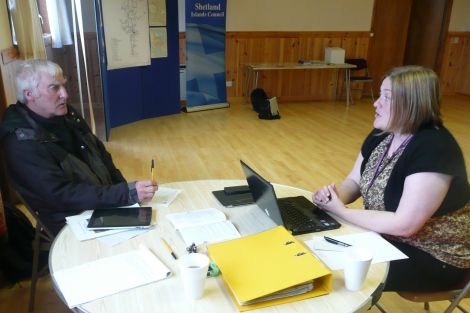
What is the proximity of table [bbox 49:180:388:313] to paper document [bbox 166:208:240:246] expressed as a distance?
3 centimetres

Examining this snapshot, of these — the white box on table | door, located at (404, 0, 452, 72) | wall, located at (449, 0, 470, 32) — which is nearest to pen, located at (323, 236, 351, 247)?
the white box on table

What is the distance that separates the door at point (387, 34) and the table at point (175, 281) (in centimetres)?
655

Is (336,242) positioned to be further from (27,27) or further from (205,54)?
(205,54)

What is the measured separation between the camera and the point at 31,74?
75.4 inches

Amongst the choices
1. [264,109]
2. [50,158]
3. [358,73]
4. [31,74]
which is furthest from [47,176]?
[358,73]

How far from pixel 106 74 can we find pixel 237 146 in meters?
1.79

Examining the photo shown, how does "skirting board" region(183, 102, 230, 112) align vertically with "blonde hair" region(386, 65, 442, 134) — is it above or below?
below

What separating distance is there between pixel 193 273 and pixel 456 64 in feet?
28.3

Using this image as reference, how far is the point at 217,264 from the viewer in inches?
46.3

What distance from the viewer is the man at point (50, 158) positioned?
168 cm

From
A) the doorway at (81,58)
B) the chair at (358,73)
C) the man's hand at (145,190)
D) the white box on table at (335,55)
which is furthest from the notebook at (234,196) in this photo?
the chair at (358,73)

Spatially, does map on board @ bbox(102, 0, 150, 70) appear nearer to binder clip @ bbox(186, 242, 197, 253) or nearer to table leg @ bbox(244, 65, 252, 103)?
table leg @ bbox(244, 65, 252, 103)

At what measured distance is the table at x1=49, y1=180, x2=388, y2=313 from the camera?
41.3 inches

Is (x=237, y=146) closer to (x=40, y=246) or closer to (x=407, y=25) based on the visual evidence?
(x=40, y=246)
